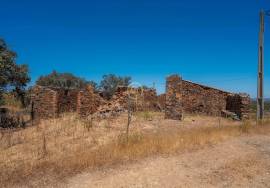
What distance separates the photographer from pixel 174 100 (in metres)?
17.4

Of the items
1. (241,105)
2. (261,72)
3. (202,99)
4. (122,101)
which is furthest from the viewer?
(202,99)

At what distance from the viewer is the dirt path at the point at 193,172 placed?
6914 mm

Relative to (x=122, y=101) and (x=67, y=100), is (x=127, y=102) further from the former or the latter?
(x=67, y=100)

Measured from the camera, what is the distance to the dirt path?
691 centimetres

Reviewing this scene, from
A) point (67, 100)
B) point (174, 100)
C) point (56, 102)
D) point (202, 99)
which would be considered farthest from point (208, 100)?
point (56, 102)

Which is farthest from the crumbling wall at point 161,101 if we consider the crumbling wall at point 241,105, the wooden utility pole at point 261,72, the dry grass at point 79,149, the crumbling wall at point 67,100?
the dry grass at point 79,149

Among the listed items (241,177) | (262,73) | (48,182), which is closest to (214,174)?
(241,177)

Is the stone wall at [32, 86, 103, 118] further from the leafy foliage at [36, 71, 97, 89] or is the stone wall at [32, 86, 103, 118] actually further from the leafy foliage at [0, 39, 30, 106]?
the leafy foliage at [36, 71, 97, 89]

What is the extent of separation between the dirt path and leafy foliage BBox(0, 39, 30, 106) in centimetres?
1241

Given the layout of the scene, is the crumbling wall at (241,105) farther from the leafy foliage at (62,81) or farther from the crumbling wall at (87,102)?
the leafy foliage at (62,81)

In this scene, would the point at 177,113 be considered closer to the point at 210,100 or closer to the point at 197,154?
the point at 210,100

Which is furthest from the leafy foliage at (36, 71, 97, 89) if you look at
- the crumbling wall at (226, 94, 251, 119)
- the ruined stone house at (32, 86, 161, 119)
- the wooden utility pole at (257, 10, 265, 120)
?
the wooden utility pole at (257, 10, 265, 120)

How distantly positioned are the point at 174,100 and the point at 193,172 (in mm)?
9835

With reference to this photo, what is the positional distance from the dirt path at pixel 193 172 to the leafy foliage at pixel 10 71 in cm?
1241
